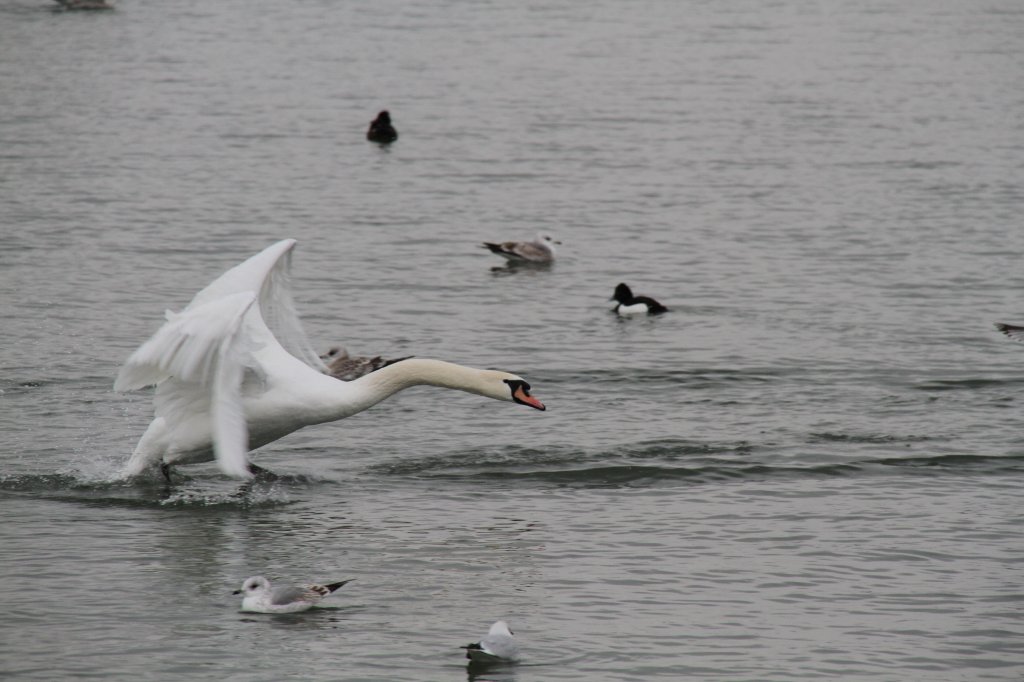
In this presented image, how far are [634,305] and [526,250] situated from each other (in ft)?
8.67

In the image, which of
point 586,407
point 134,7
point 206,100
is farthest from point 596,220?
point 134,7

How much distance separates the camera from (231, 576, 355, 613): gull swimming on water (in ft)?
29.7

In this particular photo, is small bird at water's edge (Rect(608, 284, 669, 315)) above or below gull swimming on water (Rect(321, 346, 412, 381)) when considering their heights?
above

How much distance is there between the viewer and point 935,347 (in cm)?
1554

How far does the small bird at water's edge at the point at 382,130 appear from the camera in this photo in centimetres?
2666

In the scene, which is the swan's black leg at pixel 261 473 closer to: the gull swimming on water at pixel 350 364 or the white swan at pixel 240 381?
the white swan at pixel 240 381

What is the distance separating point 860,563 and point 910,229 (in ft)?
38.1

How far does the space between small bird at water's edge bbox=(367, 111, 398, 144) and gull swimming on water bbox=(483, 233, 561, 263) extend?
7.47m

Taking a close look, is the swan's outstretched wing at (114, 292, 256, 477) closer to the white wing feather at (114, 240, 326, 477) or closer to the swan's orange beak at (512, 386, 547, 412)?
the white wing feather at (114, 240, 326, 477)

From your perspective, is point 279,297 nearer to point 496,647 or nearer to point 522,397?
point 522,397

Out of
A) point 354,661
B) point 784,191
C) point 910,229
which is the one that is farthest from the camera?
point 784,191

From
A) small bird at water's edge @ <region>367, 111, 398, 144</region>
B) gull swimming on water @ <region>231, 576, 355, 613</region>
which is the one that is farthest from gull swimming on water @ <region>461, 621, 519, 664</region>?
small bird at water's edge @ <region>367, 111, 398, 144</region>

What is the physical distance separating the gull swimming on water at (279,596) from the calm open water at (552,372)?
0.28ft

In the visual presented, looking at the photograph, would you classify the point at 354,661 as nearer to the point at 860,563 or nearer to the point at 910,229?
the point at 860,563
